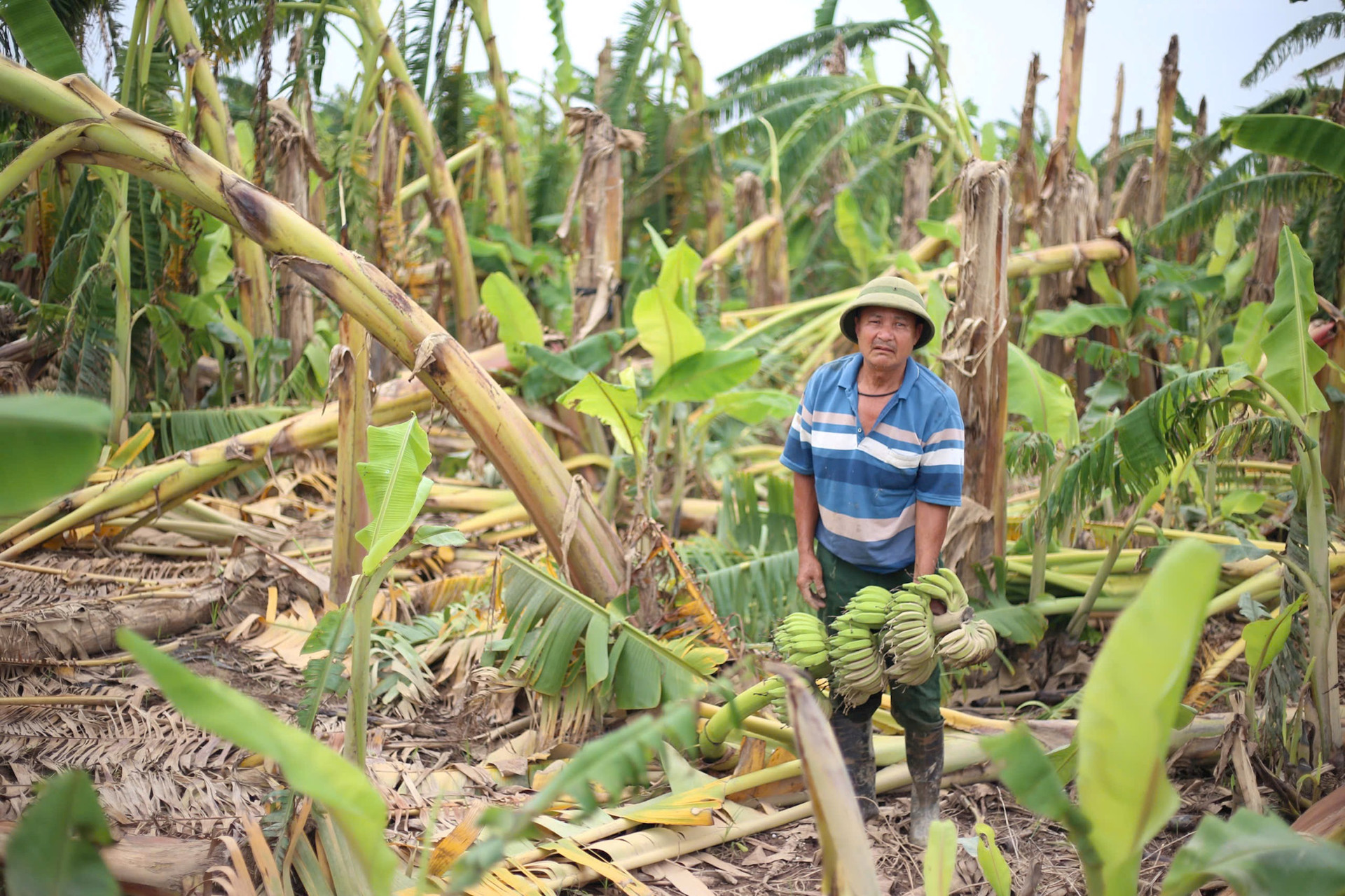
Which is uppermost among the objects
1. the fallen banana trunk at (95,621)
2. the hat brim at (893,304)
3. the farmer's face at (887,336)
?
the hat brim at (893,304)

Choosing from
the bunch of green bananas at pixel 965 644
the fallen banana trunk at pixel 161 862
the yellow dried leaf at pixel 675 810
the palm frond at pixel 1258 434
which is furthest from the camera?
the palm frond at pixel 1258 434

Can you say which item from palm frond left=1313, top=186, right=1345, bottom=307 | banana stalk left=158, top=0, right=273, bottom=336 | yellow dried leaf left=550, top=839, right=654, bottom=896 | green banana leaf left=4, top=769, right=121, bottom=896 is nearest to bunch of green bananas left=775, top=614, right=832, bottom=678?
yellow dried leaf left=550, top=839, right=654, bottom=896

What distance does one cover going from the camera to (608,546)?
2811 mm

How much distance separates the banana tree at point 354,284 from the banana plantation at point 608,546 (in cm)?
1

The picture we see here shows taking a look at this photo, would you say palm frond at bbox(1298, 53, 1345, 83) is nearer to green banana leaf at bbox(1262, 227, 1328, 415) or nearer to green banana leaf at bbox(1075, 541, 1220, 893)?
green banana leaf at bbox(1262, 227, 1328, 415)

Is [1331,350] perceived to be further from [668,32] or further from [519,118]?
[519,118]

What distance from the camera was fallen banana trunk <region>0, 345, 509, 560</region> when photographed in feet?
11.0

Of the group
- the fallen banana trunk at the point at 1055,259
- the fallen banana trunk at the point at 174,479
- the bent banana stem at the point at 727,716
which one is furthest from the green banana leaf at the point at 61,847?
the fallen banana trunk at the point at 1055,259

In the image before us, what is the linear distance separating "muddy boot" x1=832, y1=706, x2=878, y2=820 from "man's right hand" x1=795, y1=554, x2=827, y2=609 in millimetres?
312

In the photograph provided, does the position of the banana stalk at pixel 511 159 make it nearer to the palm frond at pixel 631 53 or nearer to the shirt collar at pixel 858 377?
the palm frond at pixel 631 53

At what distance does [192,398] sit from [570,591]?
11.4 feet

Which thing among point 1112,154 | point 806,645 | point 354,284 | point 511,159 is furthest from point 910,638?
point 1112,154

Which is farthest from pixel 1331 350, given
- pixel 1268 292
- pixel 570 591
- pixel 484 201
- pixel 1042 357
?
pixel 484 201

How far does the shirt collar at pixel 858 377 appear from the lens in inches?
89.7
